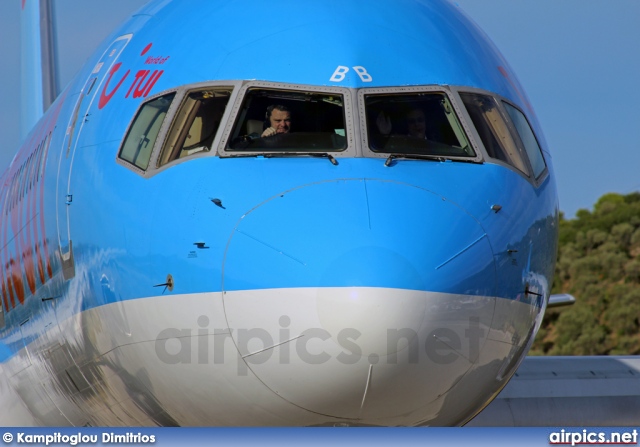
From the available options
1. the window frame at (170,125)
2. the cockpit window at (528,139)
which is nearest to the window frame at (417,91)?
the cockpit window at (528,139)

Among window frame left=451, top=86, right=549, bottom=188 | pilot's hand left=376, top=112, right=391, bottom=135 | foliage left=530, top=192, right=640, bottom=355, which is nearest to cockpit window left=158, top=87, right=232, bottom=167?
pilot's hand left=376, top=112, right=391, bottom=135

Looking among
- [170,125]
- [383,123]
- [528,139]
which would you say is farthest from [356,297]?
[528,139]

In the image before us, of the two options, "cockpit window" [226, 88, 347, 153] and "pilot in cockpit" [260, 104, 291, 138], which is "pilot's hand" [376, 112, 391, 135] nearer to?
"cockpit window" [226, 88, 347, 153]

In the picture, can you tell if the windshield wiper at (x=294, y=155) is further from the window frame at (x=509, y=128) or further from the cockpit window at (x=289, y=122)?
the window frame at (x=509, y=128)

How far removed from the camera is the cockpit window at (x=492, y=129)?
772 cm

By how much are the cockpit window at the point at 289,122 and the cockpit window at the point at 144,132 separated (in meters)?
0.62

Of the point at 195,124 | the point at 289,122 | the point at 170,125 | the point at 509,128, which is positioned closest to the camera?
the point at 289,122

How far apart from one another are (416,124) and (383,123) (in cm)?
24

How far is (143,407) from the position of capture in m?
7.72

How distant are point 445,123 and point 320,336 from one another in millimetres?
2044

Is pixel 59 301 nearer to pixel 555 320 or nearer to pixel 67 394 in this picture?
pixel 67 394

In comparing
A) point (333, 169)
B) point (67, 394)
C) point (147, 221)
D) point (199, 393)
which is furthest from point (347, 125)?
point (67, 394)

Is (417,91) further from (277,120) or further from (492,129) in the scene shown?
(277,120)

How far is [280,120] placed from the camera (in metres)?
7.45
